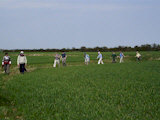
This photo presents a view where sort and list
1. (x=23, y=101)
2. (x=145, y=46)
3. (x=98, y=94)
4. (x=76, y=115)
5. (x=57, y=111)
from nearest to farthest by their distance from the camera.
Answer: (x=76, y=115) → (x=57, y=111) → (x=23, y=101) → (x=98, y=94) → (x=145, y=46)

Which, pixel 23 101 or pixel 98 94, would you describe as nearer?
pixel 23 101

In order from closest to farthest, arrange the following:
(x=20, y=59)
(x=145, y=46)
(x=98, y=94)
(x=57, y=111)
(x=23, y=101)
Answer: (x=57, y=111) → (x=23, y=101) → (x=98, y=94) → (x=20, y=59) → (x=145, y=46)

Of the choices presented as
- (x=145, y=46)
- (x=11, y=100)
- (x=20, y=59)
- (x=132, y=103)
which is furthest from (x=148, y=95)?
(x=145, y=46)

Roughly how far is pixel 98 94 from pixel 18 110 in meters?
3.41

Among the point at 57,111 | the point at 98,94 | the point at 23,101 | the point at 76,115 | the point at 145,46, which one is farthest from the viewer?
the point at 145,46

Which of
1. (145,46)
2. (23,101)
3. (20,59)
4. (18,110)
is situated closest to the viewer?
(18,110)

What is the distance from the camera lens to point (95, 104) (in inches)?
321

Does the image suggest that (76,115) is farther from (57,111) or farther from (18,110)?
(18,110)

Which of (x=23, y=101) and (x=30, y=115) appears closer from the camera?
(x=30, y=115)

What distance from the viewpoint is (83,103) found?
27.3 ft

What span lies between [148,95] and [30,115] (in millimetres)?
4786

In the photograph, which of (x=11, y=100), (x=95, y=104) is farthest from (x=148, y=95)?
(x=11, y=100)

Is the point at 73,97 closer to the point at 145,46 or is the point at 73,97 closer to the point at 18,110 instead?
the point at 18,110

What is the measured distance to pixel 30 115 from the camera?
7.23m
